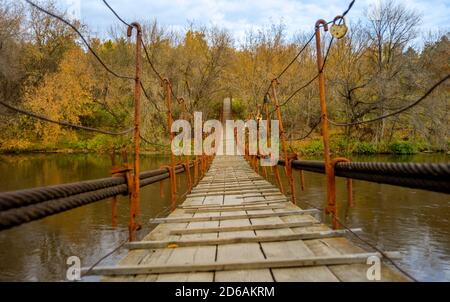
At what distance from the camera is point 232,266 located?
141 cm

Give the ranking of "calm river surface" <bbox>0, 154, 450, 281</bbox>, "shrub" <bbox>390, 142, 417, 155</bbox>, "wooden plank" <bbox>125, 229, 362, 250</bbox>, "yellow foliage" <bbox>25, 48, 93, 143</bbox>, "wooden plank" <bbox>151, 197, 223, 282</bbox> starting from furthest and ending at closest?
"yellow foliage" <bbox>25, 48, 93, 143</bbox> → "shrub" <bbox>390, 142, 417, 155</bbox> → "calm river surface" <bbox>0, 154, 450, 281</bbox> → "wooden plank" <bbox>125, 229, 362, 250</bbox> → "wooden plank" <bbox>151, 197, 223, 282</bbox>

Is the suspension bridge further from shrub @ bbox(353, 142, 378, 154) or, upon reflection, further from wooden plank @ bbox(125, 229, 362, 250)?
shrub @ bbox(353, 142, 378, 154)

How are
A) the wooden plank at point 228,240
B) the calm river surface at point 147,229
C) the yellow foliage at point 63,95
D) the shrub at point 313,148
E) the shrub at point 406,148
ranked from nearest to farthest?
1. the wooden plank at point 228,240
2. the calm river surface at point 147,229
3. the shrub at point 406,148
4. the yellow foliage at point 63,95
5. the shrub at point 313,148

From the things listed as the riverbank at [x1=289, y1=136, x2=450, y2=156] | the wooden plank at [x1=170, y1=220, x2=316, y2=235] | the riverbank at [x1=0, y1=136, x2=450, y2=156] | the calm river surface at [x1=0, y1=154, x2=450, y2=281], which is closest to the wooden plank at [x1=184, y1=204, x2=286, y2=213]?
the wooden plank at [x1=170, y1=220, x2=316, y2=235]

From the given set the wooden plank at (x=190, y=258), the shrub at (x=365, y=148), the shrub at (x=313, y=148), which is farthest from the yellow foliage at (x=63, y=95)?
the wooden plank at (x=190, y=258)

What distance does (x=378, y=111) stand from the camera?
16.6 metres

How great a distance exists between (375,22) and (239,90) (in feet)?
27.2

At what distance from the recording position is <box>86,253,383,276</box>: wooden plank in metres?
1.40

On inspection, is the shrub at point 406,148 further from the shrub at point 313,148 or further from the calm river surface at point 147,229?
the calm river surface at point 147,229

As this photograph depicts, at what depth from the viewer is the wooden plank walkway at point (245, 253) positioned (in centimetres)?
134

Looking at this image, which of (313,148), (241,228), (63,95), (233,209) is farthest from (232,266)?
(63,95)
